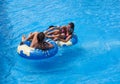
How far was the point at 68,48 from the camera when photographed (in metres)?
7.64

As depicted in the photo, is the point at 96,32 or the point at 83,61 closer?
the point at 83,61

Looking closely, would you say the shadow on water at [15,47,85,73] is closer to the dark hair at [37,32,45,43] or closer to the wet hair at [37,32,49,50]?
the wet hair at [37,32,49,50]

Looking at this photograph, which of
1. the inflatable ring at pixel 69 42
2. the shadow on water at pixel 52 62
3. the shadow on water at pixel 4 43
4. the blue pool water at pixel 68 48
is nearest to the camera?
the blue pool water at pixel 68 48

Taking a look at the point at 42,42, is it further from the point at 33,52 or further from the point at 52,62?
the point at 52,62

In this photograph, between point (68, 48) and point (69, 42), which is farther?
point (68, 48)

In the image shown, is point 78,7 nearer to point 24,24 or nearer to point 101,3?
point 101,3

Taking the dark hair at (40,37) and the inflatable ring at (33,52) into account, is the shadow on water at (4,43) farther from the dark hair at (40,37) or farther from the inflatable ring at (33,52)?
the dark hair at (40,37)

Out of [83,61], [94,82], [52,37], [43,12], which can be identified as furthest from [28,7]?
[94,82]

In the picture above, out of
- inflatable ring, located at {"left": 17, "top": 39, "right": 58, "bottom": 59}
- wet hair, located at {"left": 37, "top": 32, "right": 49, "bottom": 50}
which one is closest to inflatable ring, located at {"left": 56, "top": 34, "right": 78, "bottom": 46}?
inflatable ring, located at {"left": 17, "top": 39, "right": 58, "bottom": 59}

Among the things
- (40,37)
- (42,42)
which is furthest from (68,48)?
(40,37)

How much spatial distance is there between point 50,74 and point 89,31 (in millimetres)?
2571

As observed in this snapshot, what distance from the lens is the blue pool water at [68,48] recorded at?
6.47 metres

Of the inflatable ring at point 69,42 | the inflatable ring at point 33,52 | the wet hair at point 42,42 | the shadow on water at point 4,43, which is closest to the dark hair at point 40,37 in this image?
the wet hair at point 42,42

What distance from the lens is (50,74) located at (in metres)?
6.55
